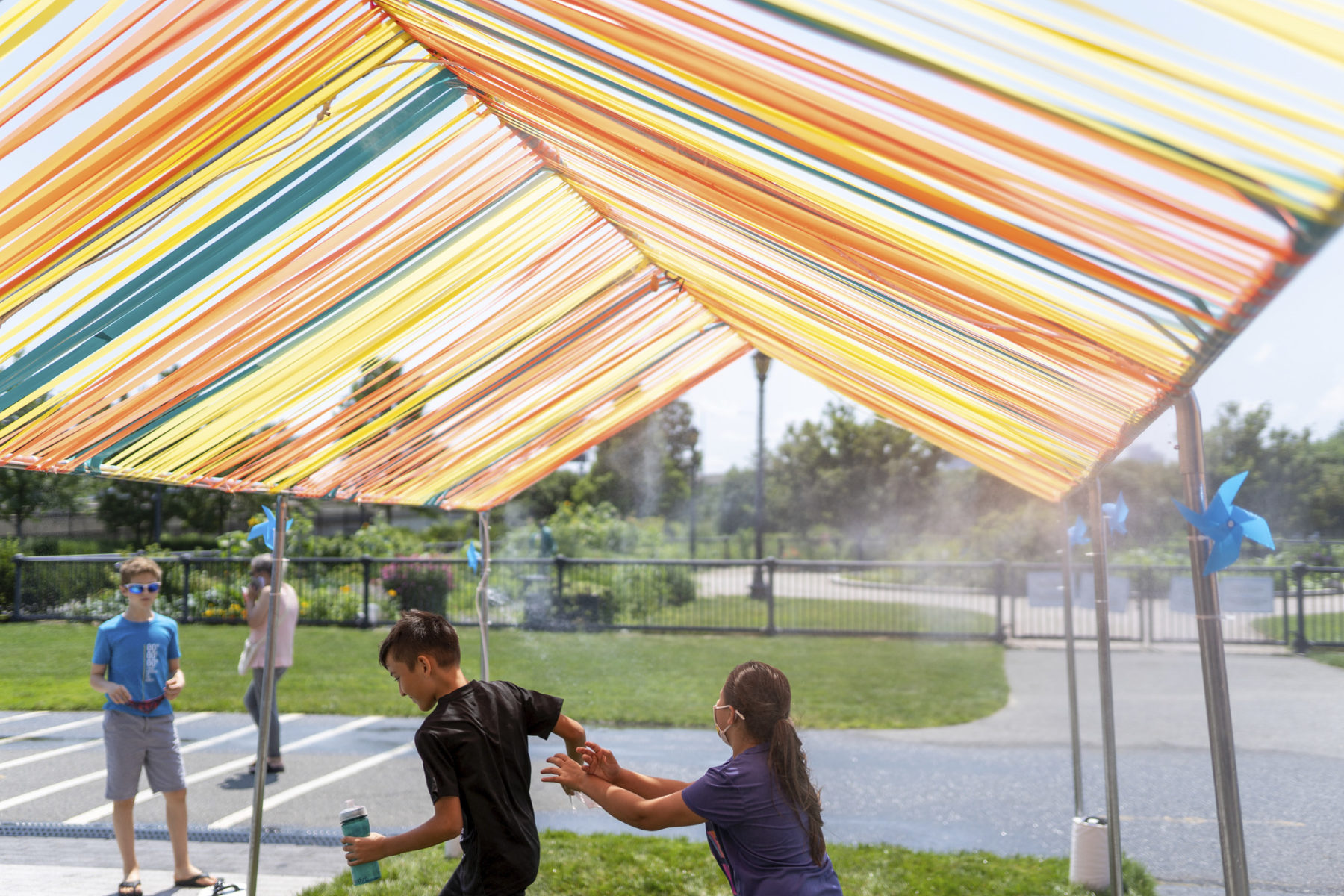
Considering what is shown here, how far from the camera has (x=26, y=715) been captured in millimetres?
8766

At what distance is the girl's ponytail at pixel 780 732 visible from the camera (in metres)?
2.72

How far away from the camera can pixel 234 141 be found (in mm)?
2564

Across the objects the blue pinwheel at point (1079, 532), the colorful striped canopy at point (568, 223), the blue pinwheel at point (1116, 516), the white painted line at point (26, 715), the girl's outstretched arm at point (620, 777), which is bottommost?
the white painted line at point (26, 715)

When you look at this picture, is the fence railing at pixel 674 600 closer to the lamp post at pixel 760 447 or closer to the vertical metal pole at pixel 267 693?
the lamp post at pixel 760 447

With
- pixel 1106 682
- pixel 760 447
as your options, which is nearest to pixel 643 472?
pixel 760 447

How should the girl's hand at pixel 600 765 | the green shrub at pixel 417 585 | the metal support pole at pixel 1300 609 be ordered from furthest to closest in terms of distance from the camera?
1. the green shrub at pixel 417 585
2. the metal support pole at pixel 1300 609
3. the girl's hand at pixel 600 765

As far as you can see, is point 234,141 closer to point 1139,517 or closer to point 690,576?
point 690,576

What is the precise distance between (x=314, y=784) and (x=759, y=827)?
21.3 ft

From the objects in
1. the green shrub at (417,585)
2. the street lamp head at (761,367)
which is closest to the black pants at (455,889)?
the green shrub at (417,585)

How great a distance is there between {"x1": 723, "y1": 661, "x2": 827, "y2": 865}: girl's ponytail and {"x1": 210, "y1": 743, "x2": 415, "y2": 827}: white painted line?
5.10m

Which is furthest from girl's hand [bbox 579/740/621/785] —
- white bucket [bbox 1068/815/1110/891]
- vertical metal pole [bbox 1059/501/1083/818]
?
white bucket [bbox 1068/815/1110/891]

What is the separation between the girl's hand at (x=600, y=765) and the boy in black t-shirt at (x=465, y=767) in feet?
0.65

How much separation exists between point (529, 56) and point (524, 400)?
10.6 ft

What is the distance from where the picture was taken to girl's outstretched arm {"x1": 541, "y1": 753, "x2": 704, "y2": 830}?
278 centimetres
